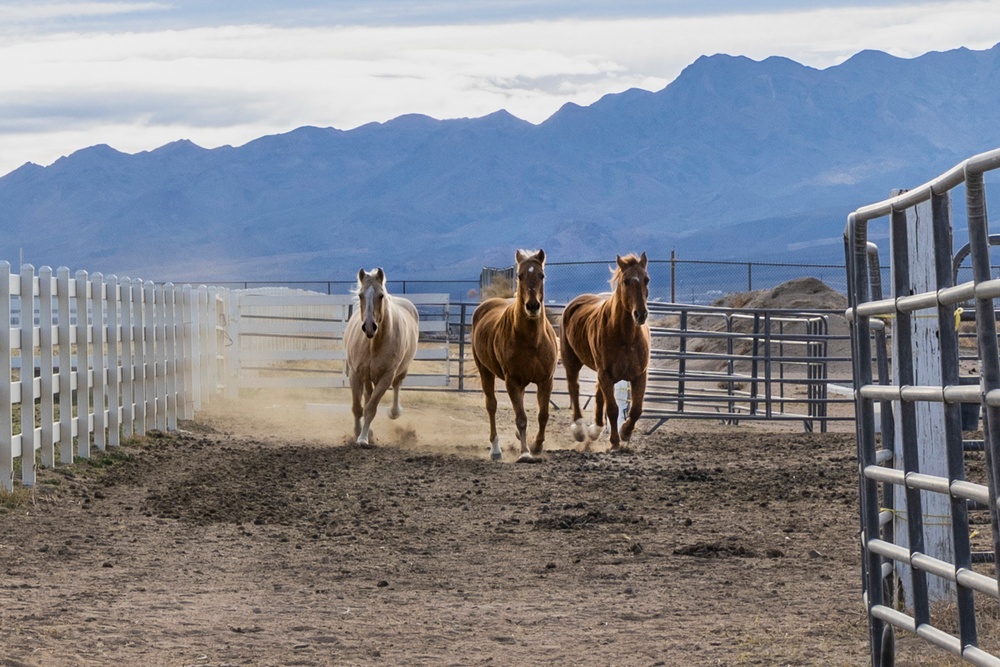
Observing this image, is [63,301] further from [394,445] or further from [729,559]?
[729,559]

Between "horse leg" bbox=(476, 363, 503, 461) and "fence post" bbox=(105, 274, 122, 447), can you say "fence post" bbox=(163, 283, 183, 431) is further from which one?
"horse leg" bbox=(476, 363, 503, 461)

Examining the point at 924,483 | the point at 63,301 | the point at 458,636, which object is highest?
the point at 63,301

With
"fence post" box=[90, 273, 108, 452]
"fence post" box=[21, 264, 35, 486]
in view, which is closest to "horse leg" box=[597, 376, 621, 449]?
"fence post" box=[90, 273, 108, 452]

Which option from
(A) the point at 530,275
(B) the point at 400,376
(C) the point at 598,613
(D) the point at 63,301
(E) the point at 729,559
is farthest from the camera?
(B) the point at 400,376

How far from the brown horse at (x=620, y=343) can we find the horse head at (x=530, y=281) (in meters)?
0.76

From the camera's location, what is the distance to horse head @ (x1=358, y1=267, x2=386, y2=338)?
12391 millimetres

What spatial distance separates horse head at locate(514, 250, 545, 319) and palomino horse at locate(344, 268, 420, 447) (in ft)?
5.57

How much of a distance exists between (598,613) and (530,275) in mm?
6030

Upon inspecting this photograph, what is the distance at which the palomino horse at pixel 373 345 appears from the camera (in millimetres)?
12555

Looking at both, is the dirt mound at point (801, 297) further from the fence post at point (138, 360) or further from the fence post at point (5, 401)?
the fence post at point (5, 401)

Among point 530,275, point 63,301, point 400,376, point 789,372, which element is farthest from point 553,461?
point 789,372

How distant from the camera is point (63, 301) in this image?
981 centimetres

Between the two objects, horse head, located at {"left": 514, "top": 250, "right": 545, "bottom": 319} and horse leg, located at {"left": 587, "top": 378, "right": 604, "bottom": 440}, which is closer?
horse head, located at {"left": 514, "top": 250, "right": 545, "bottom": 319}

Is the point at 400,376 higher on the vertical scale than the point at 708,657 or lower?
higher
